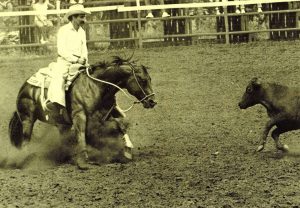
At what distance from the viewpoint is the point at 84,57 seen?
31.5 feet

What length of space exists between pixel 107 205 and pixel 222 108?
20.8 ft

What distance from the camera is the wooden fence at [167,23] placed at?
2056 centimetres

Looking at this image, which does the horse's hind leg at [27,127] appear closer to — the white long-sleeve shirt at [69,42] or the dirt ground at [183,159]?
the dirt ground at [183,159]

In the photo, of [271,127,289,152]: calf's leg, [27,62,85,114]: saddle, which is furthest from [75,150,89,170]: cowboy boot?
[271,127,289,152]: calf's leg

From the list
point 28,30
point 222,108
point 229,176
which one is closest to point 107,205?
point 229,176

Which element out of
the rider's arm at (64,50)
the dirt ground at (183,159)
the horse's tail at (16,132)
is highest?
the rider's arm at (64,50)

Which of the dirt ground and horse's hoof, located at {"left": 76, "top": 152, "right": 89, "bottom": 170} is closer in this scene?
the dirt ground

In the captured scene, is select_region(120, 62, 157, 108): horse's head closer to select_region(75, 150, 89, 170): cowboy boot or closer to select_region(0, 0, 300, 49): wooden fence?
select_region(75, 150, 89, 170): cowboy boot

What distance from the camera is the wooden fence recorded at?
20.6m

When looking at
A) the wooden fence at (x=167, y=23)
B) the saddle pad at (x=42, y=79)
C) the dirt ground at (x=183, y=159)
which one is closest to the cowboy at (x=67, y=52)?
the saddle pad at (x=42, y=79)

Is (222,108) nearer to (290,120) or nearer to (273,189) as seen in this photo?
(290,120)

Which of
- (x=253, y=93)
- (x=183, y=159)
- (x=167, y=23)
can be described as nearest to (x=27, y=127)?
(x=183, y=159)

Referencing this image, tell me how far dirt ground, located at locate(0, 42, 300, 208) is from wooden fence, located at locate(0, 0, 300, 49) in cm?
383

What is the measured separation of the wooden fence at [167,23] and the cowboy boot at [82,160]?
37.3ft
